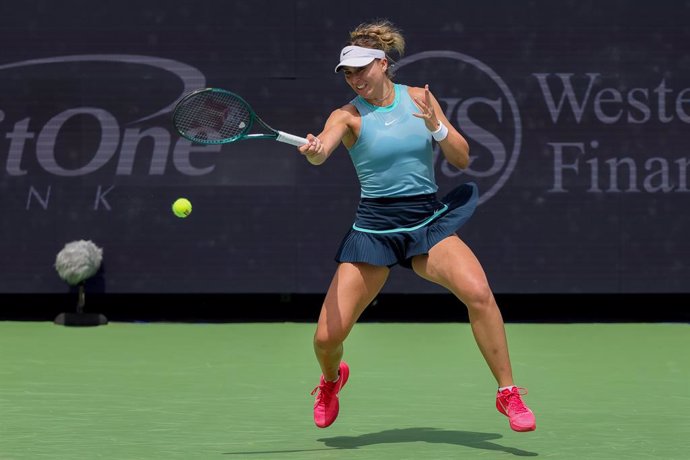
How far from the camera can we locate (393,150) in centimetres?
576

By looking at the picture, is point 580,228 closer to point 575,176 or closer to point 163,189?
point 575,176

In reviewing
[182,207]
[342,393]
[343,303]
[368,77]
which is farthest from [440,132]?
[182,207]

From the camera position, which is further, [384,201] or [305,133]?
[305,133]

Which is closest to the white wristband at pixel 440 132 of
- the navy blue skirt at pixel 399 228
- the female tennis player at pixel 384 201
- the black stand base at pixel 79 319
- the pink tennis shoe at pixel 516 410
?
the female tennis player at pixel 384 201

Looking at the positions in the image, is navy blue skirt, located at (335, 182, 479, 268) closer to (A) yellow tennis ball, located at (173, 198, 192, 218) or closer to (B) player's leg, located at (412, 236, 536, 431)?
(B) player's leg, located at (412, 236, 536, 431)

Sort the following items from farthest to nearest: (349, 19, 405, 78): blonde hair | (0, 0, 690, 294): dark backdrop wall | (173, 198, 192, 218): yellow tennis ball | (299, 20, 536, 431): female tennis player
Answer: (0, 0, 690, 294): dark backdrop wall, (173, 198, 192, 218): yellow tennis ball, (349, 19, 405, 78): blonde hair, (299, 20, 536, 431): female tennis player

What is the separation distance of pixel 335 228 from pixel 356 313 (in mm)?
4920

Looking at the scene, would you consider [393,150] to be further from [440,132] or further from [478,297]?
[478,297]

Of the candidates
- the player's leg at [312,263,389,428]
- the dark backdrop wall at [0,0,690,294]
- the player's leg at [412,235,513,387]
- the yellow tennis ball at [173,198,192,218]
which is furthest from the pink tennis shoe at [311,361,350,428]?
the dark backdrop wall at [0,0,690,294]

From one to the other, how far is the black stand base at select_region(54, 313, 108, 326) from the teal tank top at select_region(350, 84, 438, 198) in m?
5.24

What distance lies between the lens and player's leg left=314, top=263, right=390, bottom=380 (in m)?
5.66

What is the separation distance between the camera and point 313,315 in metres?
11.2

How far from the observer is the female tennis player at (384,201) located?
18.6 feet

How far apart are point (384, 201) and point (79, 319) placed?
5.28m
